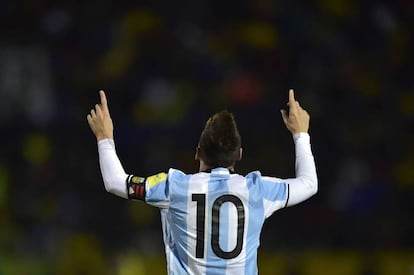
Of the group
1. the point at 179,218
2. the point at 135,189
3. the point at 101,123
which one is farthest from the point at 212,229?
the point at 101,123

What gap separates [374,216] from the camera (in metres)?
10.3

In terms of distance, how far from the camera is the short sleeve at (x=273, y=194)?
4742 millimetres

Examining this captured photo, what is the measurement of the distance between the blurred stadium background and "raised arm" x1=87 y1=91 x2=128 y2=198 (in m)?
4.79

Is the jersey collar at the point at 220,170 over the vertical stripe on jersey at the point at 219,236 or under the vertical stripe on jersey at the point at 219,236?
over

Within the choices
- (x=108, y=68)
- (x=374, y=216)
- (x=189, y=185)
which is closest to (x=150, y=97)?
(x=108, y=68)

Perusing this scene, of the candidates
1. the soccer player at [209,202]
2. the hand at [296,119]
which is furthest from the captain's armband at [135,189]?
the hand at [296,119]

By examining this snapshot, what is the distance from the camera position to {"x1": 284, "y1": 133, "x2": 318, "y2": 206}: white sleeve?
4801 mm

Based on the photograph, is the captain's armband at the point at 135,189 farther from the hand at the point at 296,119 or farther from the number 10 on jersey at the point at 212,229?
the hand at the point at 296,119

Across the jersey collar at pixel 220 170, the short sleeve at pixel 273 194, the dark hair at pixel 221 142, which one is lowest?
the short sleeve at pixel 273 194

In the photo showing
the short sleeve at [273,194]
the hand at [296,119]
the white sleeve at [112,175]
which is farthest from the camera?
the hand at [296,119]

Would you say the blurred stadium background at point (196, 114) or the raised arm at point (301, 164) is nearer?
the raised arm at point (301, 164)

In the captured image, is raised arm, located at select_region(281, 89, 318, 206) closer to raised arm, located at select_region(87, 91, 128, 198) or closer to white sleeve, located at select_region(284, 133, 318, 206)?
white sleeve, located at select_region(284, 133, 318, 206)

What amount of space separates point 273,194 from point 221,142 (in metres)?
0.34

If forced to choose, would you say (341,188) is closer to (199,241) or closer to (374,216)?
(374,216)
